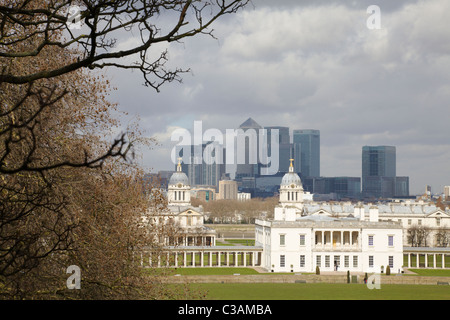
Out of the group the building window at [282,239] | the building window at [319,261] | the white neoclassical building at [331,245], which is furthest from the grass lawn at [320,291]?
the building window at [282,239]

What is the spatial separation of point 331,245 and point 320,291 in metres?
20.8

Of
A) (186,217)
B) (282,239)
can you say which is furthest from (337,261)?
(186,217)

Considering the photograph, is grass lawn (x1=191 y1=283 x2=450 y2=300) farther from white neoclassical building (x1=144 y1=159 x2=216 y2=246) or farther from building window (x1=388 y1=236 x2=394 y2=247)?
building window (x1=388 y1=236 x2=394 y2=247)

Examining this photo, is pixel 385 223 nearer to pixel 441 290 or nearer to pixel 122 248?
pixel 441 290

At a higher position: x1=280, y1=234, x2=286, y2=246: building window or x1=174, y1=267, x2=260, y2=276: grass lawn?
x1=280, y1=234, x2=286, y2=246: building window

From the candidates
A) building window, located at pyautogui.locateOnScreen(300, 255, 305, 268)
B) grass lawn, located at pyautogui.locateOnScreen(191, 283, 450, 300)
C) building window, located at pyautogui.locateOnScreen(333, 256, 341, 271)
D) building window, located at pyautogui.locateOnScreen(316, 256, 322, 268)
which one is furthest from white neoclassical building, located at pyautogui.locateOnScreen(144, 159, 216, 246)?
grass lawn, located at pyautogui.locateOnScreen(191, 283, 450, 300)

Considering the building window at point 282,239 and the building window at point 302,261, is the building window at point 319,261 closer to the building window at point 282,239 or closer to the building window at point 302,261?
the building window at point 302,261

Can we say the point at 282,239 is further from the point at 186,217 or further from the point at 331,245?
the point at 186,217

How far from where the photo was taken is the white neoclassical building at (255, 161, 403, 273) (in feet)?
202

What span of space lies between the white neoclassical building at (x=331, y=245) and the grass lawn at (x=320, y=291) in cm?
1384

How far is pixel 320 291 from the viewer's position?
4216cm

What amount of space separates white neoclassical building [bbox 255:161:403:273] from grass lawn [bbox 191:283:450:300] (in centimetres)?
1384
